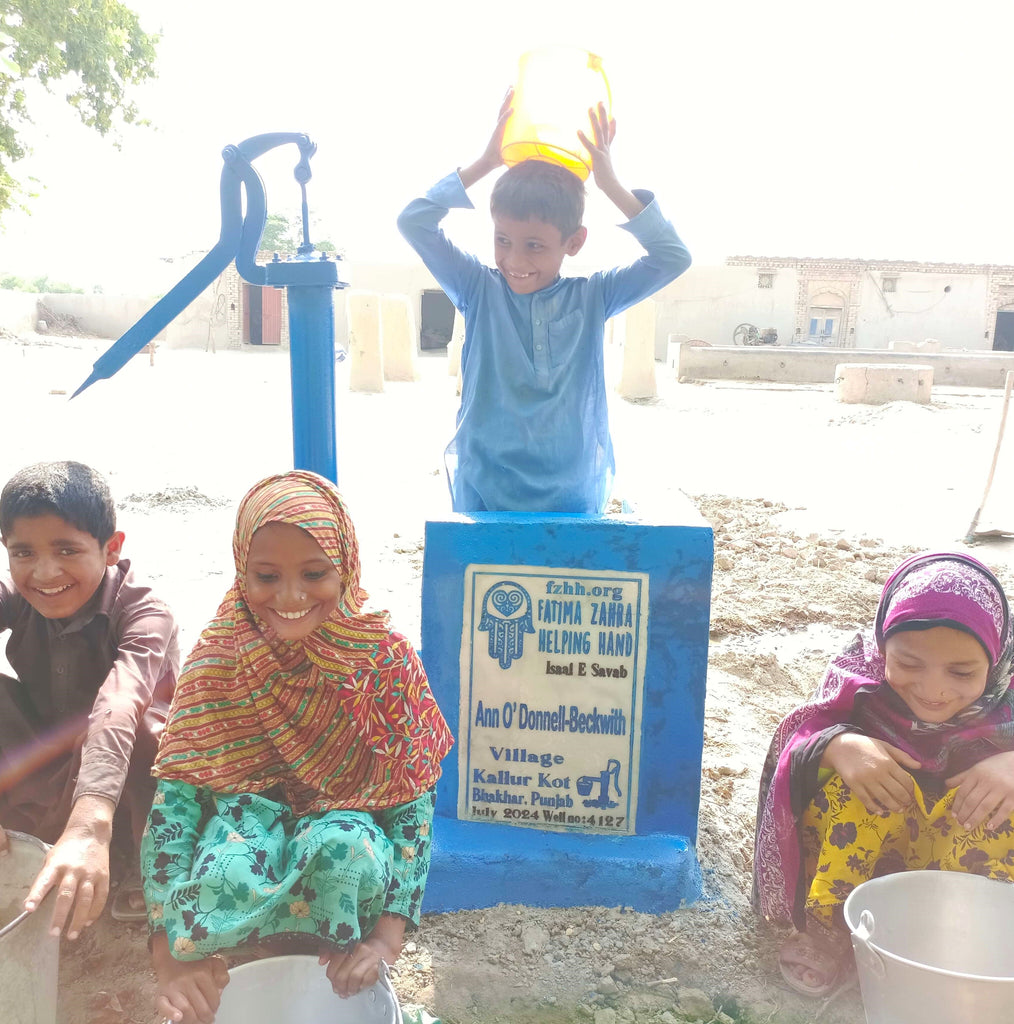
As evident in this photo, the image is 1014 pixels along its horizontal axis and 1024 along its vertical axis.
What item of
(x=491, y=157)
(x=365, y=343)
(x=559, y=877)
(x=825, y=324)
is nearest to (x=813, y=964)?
(x=559, y=877)

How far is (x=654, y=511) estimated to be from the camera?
7.30 ft

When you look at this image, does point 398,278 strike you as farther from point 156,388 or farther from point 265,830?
point 265,830

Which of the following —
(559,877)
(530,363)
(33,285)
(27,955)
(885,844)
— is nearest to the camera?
(27,955)

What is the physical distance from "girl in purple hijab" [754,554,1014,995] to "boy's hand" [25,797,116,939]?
128cm

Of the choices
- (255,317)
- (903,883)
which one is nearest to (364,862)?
(903,883)

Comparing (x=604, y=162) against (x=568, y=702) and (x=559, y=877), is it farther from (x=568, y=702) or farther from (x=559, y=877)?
(x=559, y=877)

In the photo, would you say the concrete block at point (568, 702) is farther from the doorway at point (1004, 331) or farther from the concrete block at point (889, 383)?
the doorway at point (1004, 331)

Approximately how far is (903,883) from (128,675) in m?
1.53

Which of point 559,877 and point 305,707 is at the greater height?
point 305,707

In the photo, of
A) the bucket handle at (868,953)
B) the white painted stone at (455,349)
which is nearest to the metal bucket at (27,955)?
the bucket handle at (868,953)

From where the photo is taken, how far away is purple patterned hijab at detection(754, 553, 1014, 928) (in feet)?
5.61

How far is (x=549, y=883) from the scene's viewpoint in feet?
6.96

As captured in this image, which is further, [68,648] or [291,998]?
[68,648]

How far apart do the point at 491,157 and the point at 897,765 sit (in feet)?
5.70
